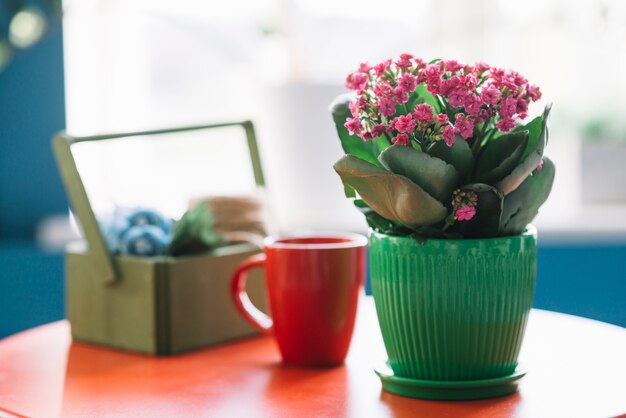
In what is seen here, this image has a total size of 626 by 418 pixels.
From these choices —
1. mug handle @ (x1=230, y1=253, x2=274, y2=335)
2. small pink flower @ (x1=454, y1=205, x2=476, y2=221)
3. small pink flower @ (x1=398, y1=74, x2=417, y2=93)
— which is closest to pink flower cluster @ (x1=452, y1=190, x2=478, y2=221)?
small pink flower @ (x1=454, y1=205, x2=476, y2=221)

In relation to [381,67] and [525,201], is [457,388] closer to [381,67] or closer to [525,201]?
[525,201]

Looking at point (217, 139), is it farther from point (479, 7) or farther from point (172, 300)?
point (172, 300)

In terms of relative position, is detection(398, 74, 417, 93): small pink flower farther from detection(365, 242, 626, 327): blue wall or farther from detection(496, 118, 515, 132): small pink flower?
detection(365, 242, 626, 327): blue wall

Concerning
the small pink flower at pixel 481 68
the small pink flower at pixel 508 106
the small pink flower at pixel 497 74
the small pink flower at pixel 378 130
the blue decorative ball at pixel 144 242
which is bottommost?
the blue decorative ball at pixel 144 242

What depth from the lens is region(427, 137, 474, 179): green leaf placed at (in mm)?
885

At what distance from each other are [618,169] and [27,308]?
5.66 feet

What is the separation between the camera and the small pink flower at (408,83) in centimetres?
87

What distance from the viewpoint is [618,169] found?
9.20 feet

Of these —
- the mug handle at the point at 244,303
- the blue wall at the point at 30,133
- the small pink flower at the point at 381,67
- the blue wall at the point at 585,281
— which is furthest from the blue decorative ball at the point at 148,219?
the blue wall at the point at 30,133

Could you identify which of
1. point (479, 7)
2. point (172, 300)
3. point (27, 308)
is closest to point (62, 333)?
point (172, 300)

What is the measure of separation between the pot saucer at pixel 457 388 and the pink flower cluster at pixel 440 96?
237 mm

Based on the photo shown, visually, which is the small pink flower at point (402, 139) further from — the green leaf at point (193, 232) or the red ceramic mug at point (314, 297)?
the green leaf at point (193, 232)

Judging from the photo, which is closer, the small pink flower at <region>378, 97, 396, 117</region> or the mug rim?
the small pink flower at <region>378, 97, 396, 117</region>

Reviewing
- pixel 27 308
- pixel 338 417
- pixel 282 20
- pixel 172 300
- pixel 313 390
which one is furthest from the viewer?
pixel 282 20
